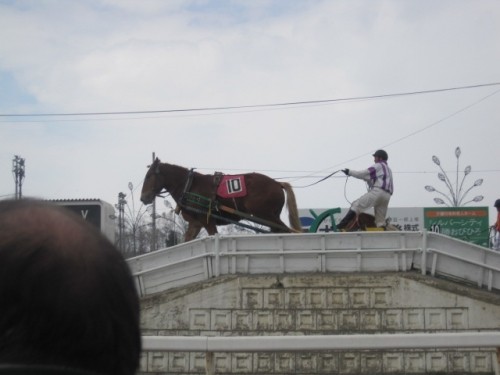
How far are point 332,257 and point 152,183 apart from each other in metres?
4.01

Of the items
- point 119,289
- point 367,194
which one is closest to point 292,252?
point 367,194

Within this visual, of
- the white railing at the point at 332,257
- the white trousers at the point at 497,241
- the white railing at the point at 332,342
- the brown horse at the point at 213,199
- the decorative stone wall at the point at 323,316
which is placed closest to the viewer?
the white railing at the point at 332,342

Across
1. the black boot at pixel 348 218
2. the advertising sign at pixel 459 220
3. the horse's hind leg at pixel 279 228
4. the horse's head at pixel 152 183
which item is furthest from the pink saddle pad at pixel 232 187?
the advertising sign at pixel 459 220

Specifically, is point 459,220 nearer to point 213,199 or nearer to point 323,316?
point 213,199

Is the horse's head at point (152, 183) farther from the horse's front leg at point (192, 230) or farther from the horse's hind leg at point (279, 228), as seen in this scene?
the horse's hind leg at point (279, 228)

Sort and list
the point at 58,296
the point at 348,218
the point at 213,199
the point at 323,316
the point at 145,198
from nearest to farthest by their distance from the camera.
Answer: the point at 58,296 < the point at 323,316 < the point at 348,218 < the point at 213,199 < the point at 145,198

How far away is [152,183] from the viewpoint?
1376 centimetres

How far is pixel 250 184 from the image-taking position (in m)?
13.5

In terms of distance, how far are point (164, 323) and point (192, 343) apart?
7056 mm

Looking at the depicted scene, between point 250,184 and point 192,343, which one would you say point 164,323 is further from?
point 192,343

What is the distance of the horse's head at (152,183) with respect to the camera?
1377cm

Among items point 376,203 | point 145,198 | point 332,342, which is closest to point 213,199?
point 145,198

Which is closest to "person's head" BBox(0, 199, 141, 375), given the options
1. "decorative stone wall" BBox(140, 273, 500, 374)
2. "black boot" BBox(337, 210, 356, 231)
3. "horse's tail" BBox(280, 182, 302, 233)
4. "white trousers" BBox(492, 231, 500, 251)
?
"decorative stone wall" BBox(140, 273, 500, 374)

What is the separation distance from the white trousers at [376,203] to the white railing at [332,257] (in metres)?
0.90
